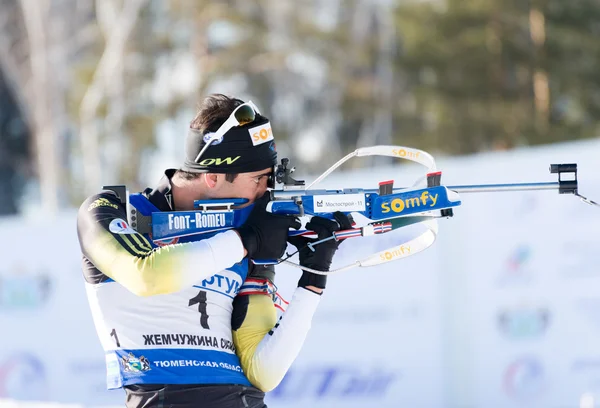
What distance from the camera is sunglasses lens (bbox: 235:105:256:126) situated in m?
3.79

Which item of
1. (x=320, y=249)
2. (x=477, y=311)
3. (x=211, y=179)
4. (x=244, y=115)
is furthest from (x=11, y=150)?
(x=320, y=249)

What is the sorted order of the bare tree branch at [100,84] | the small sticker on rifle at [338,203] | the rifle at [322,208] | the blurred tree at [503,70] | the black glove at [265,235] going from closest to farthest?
the black glove at [265,235], the rifle at [322,208], the small sticker on rifle at [338,203], the blurred tree at [503,70], the bare tree branch at [100,84]

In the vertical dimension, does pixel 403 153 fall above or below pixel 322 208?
above

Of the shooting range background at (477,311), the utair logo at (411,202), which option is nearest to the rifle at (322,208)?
the utair logo at (411,202)

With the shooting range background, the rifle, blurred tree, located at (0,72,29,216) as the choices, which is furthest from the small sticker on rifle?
blurred tree, located at (0,72,29,216)

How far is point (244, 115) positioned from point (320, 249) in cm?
58

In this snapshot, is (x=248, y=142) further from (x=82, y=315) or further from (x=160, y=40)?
(x=160, y=40)

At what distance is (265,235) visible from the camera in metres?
3.67

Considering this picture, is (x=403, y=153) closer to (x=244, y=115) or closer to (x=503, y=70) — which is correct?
(x=244, y=115)

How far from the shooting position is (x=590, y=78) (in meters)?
27.9

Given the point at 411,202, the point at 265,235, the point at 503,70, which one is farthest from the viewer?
the point at 503,70

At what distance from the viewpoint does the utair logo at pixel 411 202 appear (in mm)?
3852

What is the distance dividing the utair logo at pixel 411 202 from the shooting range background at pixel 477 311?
12.2 ft

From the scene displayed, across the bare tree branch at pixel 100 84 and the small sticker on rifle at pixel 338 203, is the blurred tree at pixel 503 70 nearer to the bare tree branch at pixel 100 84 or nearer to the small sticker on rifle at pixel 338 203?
the bare tree branch at pixel 100 84
